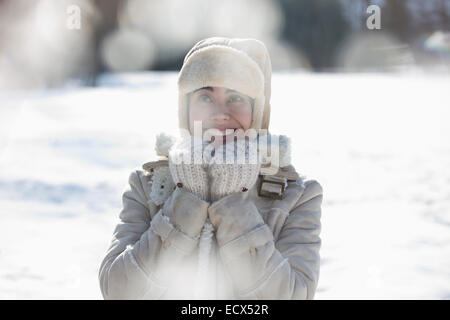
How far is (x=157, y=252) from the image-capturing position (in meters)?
1.57

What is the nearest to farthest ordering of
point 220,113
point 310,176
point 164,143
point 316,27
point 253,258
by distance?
point 253,258 → point 220,113 → point 164,143 → point 310,176 → point 316,27

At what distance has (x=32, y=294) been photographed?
2.84 meters

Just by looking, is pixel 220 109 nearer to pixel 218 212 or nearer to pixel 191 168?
pixel 191 168

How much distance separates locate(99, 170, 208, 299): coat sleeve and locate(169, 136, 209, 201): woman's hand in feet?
0.11

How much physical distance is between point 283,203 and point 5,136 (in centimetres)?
812

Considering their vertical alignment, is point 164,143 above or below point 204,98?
below

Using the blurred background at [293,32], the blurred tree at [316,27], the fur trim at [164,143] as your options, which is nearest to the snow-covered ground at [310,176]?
the fur trim at [164,143]

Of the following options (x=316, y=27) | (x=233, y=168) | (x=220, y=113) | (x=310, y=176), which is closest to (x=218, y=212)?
(x=233, y=168)

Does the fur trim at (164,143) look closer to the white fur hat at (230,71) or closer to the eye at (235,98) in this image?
the white fur hat at (230,71)

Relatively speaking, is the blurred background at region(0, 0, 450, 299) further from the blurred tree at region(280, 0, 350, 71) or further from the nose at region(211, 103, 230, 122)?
the nose at region(211, 103, 230, 122)

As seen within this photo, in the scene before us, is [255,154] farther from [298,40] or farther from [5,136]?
[298,40]

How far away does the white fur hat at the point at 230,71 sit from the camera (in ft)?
5.61

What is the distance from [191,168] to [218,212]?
15 cm

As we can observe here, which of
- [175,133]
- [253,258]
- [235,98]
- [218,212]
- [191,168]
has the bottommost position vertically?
[253,258]
